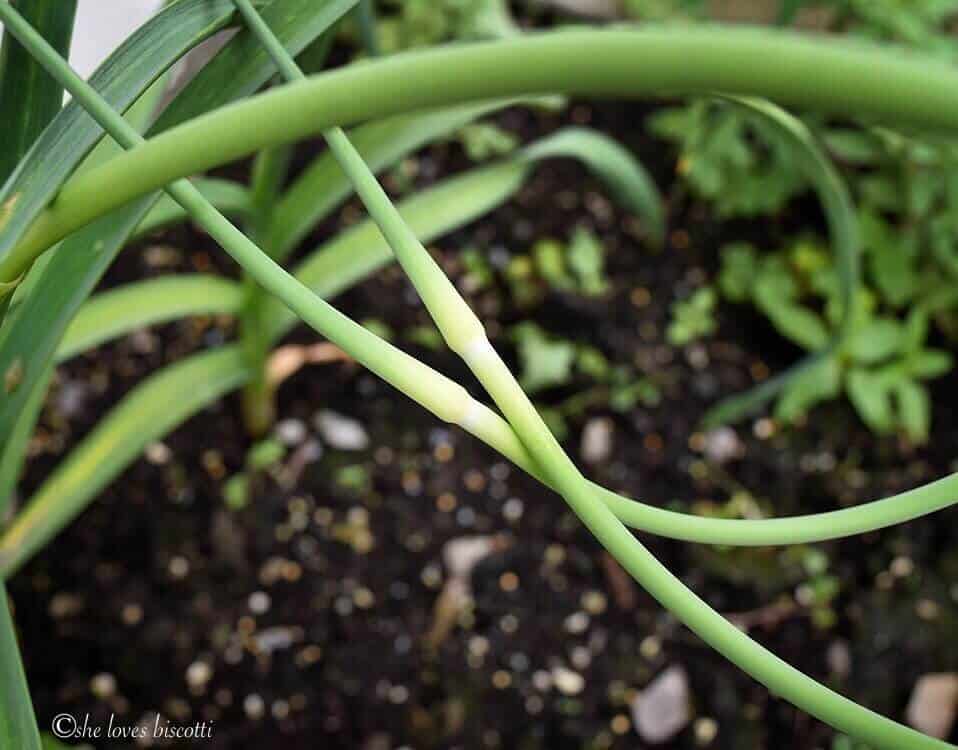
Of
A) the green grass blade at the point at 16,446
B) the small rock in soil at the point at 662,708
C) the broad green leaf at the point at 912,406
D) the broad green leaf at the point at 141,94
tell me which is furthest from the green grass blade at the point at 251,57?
the broad green leaf at the point at 912,406

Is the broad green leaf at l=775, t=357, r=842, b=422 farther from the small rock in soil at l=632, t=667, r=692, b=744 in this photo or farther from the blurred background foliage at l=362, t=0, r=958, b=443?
the small rock in soil at l=632, t=667, r=692, b=744

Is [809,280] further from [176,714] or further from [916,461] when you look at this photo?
[176,714]

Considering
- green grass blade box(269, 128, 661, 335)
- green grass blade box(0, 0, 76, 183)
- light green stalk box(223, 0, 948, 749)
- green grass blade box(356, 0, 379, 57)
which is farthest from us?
green grass blade box(269, 128, 661, 335)

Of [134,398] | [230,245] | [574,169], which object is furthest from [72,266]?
[574,169]

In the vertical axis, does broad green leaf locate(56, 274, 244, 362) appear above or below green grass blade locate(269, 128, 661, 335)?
above

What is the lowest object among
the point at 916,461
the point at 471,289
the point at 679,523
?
the point at 916,461

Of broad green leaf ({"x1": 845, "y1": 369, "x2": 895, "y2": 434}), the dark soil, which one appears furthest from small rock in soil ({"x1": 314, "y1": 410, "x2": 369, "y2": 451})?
broad green leaf ({"x1": 845, "y1": 369, "x2": 895, "y2": 434})
